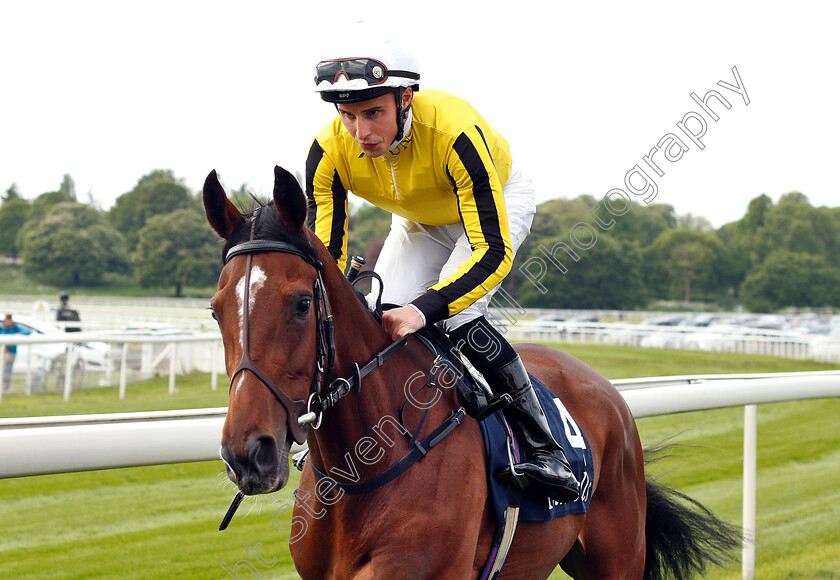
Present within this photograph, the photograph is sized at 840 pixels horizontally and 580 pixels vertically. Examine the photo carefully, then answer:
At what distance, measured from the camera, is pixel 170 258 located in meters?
48.7

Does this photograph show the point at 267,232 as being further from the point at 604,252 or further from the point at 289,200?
the point at 604,252

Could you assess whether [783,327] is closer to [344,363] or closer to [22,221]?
[344,363]

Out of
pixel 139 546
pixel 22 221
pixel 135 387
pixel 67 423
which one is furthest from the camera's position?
pixel 22 221

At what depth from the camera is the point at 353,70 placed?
2.01 metres

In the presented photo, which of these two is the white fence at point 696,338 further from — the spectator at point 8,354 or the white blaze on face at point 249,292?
the white blaze on face at point 249,292

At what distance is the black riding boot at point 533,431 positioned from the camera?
7.55 feet

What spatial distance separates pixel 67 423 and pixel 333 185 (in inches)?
42.4

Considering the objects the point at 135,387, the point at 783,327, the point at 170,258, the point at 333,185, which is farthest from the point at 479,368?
the point at 170,258

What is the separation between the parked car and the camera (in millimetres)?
9961

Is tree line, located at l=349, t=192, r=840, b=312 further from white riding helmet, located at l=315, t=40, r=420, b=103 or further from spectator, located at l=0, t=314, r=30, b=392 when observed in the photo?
white riding helmet, located at l=315, t=40, r=420, b=103

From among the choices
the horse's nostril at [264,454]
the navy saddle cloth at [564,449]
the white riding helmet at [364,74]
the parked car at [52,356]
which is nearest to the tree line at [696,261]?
the parked car at [52,356]

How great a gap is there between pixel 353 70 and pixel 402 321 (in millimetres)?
679

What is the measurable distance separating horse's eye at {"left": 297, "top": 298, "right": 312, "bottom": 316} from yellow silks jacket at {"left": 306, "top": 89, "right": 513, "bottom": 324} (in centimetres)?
42

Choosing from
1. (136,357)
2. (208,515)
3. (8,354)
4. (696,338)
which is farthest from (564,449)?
(696,338)
